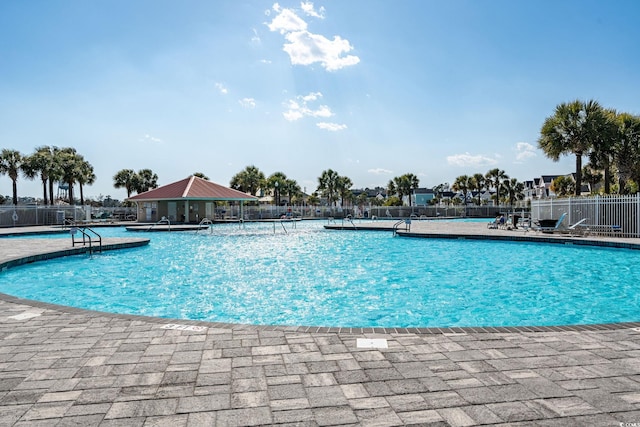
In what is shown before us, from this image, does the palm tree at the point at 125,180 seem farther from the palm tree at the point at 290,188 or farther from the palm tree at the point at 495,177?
the palm tree at the point at 495,177

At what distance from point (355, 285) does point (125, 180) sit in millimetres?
44800

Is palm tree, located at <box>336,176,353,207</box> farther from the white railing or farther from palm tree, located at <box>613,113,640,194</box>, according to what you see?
the white railing

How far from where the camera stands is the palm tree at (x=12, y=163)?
31.3 metres

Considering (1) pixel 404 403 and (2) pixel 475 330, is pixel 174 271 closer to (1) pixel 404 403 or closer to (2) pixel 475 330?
(2) pixel 475 330

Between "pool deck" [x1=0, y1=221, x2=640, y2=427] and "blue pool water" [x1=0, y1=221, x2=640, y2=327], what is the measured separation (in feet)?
8.72

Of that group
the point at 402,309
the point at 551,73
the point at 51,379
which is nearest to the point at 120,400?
the point at 51,379

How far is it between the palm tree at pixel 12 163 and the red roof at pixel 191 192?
830 cm

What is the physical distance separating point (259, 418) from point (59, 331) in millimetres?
2977

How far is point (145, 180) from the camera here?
1896 inches

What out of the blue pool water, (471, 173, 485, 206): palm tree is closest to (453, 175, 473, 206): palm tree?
(471, 173, 485, 206): palm tree

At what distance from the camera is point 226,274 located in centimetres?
1077

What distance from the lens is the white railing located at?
15982mm

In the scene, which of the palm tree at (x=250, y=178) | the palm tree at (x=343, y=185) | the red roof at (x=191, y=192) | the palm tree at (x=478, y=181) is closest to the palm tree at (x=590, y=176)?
the palm tree at (x=478, y=181)

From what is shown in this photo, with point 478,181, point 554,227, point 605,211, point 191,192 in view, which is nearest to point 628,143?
point 605,211
